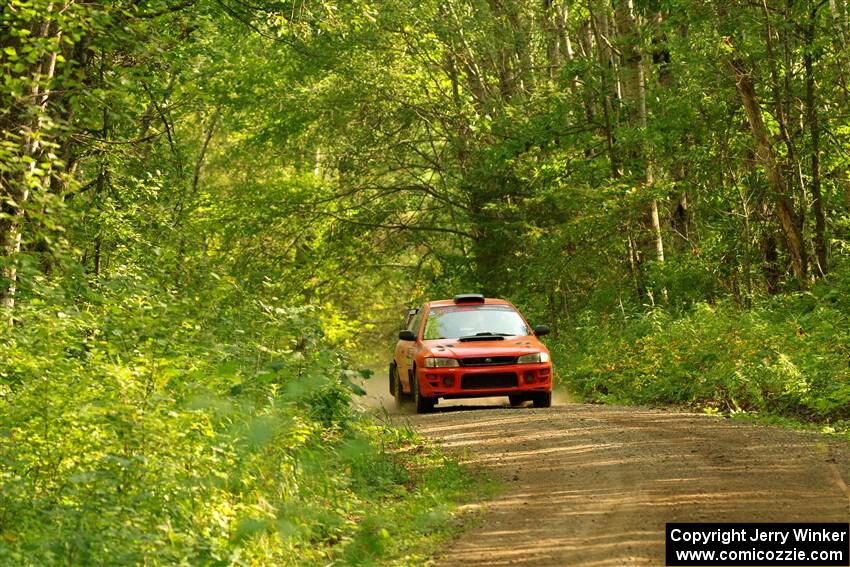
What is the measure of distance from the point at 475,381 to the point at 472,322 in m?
1.55

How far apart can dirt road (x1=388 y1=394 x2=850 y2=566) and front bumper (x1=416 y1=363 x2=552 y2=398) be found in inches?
74.7

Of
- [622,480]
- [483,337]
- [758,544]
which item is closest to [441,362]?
[483,337]

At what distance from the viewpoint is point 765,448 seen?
11.6 m

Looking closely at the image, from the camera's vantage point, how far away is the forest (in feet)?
27.8

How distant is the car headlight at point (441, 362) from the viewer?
674 inches

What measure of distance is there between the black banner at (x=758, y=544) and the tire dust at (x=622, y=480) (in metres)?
0.16

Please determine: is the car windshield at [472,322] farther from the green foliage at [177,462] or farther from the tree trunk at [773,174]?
the green foliage at [177,462]

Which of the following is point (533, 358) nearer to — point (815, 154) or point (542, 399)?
point (542, 399)

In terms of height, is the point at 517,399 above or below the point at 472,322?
below

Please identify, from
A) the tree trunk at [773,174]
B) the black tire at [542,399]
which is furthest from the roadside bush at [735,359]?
the black tire at [542,399]

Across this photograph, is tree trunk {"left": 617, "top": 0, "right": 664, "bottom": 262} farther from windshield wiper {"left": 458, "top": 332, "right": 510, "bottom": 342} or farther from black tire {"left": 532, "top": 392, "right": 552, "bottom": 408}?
black tire {"left": 532, "top": 392, "right": 552, "bottom": 408}

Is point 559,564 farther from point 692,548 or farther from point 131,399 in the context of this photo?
point 131,399

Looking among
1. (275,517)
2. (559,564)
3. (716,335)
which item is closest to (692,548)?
(559,564)

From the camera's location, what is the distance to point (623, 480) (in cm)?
1009
